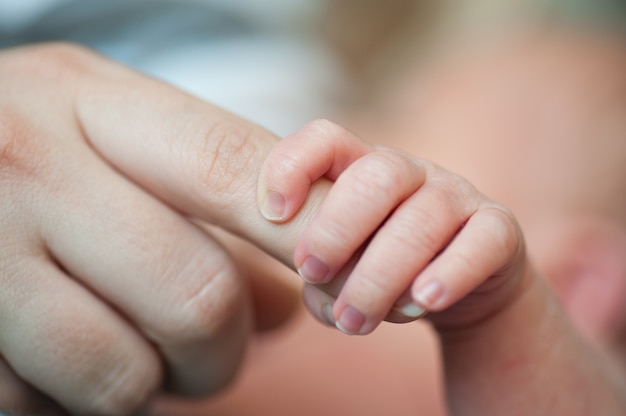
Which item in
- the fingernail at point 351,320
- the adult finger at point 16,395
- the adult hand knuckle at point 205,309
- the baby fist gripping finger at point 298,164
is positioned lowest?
the adult finger at point 16,395

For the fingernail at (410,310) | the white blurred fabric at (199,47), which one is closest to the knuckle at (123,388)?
the fingernail at (410,310)

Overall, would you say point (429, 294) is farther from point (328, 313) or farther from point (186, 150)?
point (186, 150)

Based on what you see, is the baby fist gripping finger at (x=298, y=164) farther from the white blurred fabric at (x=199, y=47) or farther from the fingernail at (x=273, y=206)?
the white blurred fabric at (x=199, y=47)

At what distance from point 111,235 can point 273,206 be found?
162 mm

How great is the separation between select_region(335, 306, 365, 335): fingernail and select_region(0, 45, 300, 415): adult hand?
92 millimetres

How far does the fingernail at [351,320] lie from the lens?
0.50 meters

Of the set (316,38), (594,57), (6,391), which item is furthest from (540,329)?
(316,38)

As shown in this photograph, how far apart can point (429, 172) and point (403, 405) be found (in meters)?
0.57

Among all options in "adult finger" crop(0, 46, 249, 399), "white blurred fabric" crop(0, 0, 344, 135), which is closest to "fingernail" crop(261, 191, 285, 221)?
"adult finger" crop(0, 46, 249, 399)

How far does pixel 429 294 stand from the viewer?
0.48m

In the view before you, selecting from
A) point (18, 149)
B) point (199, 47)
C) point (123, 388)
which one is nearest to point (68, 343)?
point (123, 388)

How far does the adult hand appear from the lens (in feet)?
1.88

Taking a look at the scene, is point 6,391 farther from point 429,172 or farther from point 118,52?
point 118,52

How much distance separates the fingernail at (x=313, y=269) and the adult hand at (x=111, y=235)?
0.17ft
